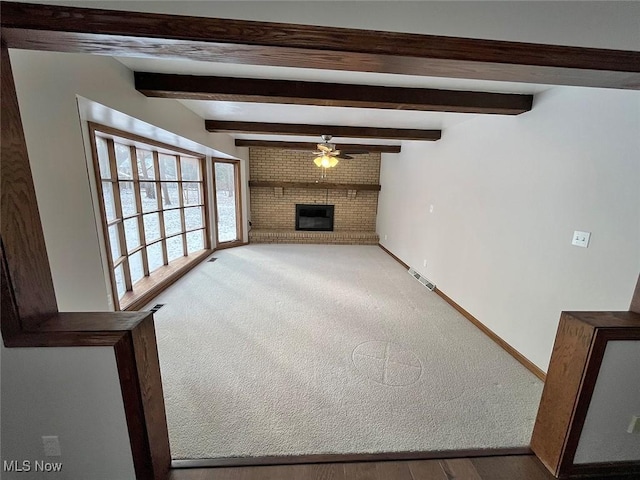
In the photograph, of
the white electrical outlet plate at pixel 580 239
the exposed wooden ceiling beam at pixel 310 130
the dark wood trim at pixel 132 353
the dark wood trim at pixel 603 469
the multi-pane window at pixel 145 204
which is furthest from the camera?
the exposed wooden ceiling beam at pixel 310 130

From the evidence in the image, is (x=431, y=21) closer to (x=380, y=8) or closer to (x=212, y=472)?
(x=380, y=8)

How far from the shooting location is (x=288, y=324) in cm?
284

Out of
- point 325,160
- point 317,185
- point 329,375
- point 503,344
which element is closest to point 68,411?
point 329,375

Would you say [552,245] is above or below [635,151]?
below

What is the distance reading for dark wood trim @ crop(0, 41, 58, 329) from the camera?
938mm

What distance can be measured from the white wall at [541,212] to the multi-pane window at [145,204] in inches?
151

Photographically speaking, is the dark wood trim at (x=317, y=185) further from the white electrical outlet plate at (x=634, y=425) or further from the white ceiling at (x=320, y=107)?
the white electrical outlet plate at (x=634, y=425)

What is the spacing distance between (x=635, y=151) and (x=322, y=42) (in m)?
2.01

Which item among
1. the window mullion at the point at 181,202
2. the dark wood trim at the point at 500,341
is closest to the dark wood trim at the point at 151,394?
the dark wood trim at the point at 500,341

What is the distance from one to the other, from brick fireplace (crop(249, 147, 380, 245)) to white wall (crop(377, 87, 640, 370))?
3.02 m

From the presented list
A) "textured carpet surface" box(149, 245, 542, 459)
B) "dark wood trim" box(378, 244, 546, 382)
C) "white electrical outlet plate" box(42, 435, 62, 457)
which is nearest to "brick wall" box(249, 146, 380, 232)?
"textured carpet surface" box(149, 245, 542, 459)

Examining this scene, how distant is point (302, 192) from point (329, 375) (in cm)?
519

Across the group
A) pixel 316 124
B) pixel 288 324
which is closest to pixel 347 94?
pixel 316 124

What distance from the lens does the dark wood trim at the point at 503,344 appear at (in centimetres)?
220
